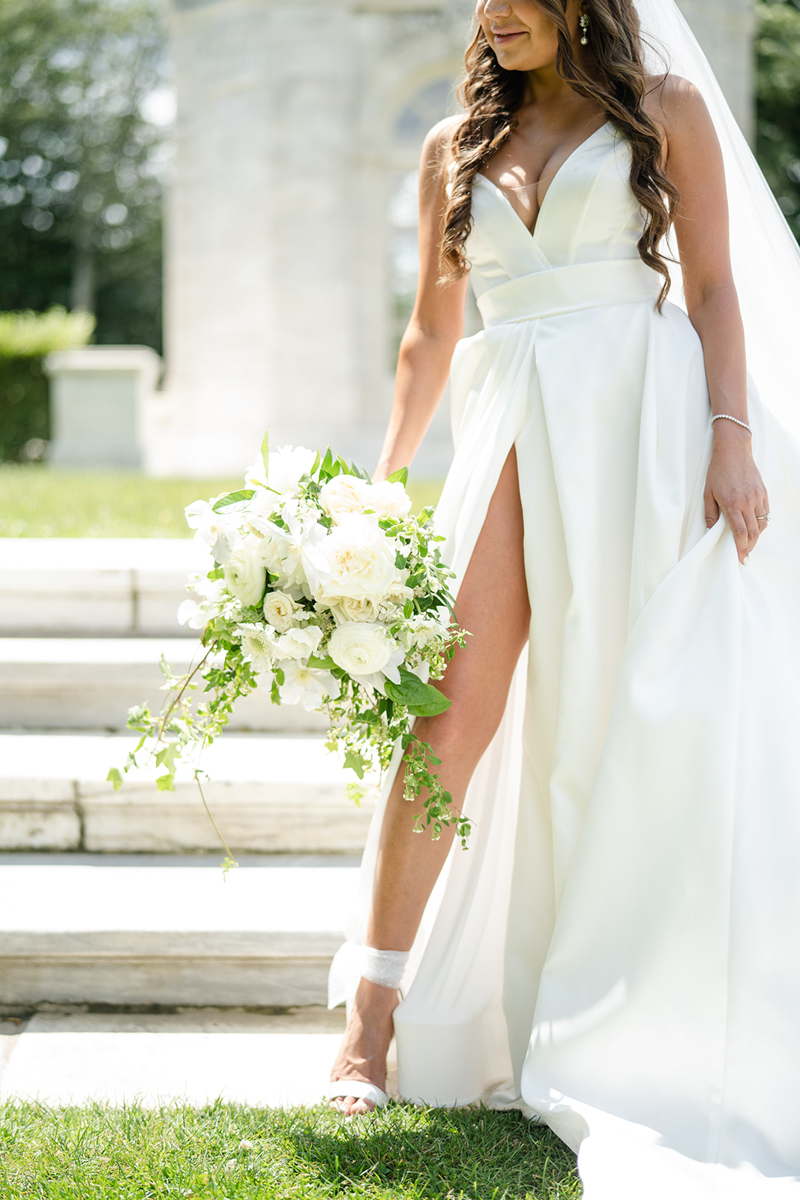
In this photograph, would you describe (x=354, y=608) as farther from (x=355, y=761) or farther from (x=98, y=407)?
(x=98, y=407)

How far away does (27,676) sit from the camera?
352 centimetres

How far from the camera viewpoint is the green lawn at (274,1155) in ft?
6.11

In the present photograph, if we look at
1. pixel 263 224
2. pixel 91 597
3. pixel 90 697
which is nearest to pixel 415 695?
pixel 90 697

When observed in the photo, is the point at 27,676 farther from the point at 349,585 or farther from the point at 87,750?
the point at 349,585

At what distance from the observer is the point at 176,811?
3029 mm

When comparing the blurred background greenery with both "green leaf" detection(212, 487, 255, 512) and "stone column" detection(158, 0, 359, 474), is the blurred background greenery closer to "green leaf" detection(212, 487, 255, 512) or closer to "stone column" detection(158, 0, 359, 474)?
"stone column" detection(158, 0, 359, 474)

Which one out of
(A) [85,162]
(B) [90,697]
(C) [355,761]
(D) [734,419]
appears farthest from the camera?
(A) [85,162]

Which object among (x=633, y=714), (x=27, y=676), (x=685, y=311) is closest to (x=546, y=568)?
(x=633, y=714)

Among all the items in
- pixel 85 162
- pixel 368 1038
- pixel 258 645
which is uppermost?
pixel 85 162

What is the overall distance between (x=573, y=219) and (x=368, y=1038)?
1762 mm

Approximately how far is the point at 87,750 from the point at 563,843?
1.66 meters

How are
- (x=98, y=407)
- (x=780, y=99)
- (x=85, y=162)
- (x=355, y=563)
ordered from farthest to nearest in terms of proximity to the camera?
(x=85, y=162) → (x=780, y=99) → (x=98, y=407) → (x=355, y=563)

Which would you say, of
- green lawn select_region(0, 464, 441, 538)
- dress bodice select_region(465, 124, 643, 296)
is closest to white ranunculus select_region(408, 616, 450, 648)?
dress bodice select_region(465, 124, 643, 296)

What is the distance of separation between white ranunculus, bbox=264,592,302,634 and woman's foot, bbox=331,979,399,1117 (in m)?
0.84
